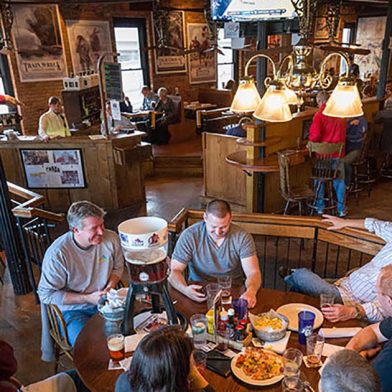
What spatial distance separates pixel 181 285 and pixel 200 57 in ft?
30.7

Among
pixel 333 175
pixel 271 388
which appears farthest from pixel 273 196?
pixel 271 388

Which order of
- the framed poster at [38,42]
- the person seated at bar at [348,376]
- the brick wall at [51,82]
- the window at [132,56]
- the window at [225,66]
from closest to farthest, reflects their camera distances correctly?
the person seated at bar at [348,376] < the framed poster at [38,42] < the brick wall at [51,82] < the window at [132,56] < the window at [225,66]

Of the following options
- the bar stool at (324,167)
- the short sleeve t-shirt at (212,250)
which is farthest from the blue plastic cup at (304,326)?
the bar stool at (324,167)

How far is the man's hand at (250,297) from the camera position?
7.22 feet

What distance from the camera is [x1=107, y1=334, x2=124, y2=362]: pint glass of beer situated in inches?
73.0

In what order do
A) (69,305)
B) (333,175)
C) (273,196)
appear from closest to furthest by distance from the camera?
1. (69,305)
2. (333,175)
3. (273,196)

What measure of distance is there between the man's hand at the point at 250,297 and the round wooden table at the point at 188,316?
0.09 feet

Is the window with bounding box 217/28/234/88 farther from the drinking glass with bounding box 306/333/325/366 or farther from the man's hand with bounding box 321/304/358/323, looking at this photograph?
the drinking glass with bounding box 306/333/325/366

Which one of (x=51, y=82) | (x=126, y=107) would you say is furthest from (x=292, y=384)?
(x=126, y=107)

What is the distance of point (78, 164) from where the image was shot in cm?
587

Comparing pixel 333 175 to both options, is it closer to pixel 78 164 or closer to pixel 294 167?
pixel 294 167

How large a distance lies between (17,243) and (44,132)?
275cm

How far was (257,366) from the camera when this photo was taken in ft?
5.81

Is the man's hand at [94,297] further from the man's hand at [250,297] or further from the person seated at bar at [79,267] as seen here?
the man's hand at [250,297]
